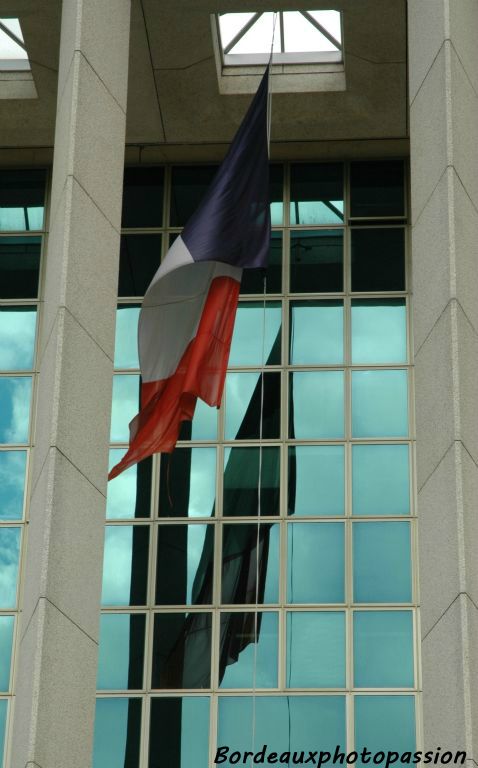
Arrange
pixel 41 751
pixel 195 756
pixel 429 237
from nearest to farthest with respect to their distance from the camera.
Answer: pixel 41 751 → pixel 429 237 → pixel 195 756

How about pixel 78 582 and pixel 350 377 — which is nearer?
pixel 78 582

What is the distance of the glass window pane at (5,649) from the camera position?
18.5 m

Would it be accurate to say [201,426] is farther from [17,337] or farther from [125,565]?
[17,337]

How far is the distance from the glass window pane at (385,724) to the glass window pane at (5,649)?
4.17 metres

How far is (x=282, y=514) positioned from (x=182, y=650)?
206 centimetres

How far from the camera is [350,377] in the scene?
1986 centimetres

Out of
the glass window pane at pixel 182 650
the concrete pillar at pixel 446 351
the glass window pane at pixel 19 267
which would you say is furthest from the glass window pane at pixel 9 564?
the concrete pillar at pixel 446 351

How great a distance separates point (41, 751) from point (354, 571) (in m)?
6.21

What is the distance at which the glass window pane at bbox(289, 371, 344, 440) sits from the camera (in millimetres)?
19594

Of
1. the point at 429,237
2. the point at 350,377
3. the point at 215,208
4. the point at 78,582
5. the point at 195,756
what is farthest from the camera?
the point at 350,377

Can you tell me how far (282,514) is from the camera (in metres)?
19.0

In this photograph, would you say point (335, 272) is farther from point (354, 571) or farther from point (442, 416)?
point (442, 416)

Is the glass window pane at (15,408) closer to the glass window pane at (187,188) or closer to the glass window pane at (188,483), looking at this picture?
the glass window pane at (188,483)

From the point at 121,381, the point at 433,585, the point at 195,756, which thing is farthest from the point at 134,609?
the point at 433,585
